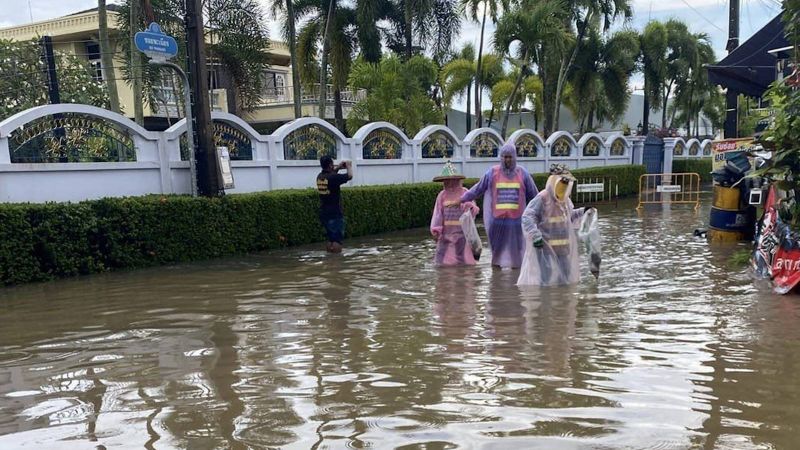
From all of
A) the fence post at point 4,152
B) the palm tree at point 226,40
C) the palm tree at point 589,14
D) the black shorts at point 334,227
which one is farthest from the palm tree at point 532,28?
the fence post at point 4,152

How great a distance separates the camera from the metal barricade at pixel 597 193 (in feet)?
62.6

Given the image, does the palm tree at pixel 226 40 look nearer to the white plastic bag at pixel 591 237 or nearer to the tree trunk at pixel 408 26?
the tree trunk at pixel 408 26

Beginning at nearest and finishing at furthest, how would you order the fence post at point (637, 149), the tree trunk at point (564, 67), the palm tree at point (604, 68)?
the tree trunk at point (564, 67) < the fence post at point (637, 149) < the palm tree at point (604, 68)

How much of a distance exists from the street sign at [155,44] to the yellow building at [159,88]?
11.4 metres

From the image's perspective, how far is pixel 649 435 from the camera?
307cm

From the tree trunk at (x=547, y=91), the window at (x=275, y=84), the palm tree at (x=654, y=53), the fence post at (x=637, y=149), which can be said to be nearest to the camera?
the tree trunk at (x=547, y=91)

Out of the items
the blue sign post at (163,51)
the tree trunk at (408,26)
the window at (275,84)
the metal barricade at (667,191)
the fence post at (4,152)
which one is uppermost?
the tree trunk at (408,26)

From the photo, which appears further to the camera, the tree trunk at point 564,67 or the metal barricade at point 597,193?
the tree trunk at point 564,67

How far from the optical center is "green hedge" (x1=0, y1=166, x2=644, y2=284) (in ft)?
25.3

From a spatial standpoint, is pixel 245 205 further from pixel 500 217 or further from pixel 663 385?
pixel 663 385

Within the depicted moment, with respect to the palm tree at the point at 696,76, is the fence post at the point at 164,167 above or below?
below

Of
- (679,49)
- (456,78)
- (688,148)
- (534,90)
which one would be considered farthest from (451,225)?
(679,49)

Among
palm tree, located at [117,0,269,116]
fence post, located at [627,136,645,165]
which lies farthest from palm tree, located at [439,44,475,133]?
palm tree, located at [117,0,269,116]

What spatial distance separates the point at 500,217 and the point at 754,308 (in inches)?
128
